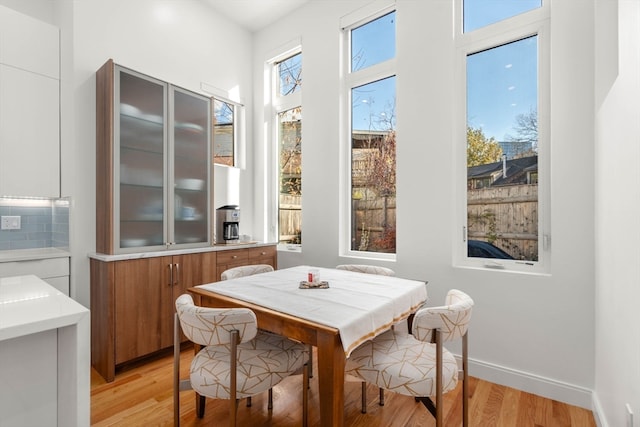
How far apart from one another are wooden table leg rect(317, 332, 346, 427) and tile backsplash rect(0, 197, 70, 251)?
2.55m

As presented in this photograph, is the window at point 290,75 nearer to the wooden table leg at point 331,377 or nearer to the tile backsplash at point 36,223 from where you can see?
the tile backsplash at point 36,223

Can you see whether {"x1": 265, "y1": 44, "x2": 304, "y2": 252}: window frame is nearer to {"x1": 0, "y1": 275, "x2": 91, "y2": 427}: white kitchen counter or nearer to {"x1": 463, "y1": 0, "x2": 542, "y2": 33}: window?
{"x1": 463, "y1": 0, "x2": 542, "y2": 33}: window

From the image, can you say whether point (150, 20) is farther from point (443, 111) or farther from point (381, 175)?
point (443, 111)

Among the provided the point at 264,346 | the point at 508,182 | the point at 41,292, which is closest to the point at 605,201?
the point at 508,182

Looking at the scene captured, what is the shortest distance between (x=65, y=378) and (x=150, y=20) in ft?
10.8

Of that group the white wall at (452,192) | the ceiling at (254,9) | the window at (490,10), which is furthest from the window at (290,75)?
the window at (490,10)

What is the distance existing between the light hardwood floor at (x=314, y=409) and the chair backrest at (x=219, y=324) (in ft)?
2.76

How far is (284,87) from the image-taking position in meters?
4.01

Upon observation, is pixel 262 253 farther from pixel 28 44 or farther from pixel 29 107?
pixel 28 44

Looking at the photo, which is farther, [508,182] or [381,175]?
[381,175]

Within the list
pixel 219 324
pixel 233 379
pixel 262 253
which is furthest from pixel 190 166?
pixel 233 379

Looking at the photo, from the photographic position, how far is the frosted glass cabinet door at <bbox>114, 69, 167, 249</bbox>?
2.67m

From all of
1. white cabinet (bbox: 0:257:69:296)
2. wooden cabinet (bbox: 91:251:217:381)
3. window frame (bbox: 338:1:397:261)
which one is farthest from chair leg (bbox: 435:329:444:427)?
white cabinet (bbox: 0:257:69:296)

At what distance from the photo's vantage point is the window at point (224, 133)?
3783mm
